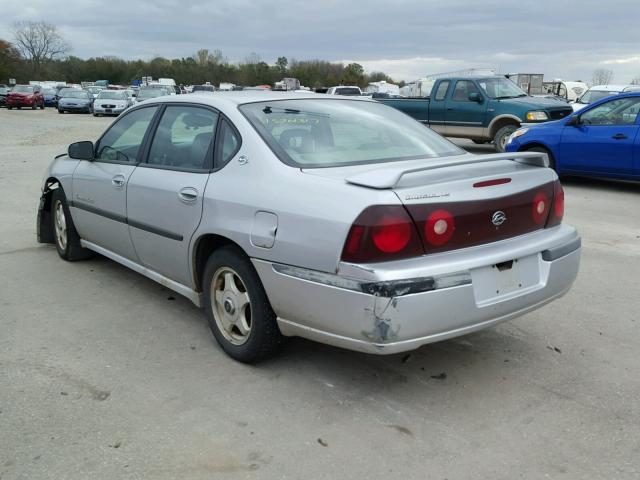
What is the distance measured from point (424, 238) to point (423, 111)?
12981 mm

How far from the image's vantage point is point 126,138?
15.6 ft

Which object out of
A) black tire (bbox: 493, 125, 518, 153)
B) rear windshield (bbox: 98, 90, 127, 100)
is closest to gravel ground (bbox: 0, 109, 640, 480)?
black tire (bbox: 493, 125, 518, 153)

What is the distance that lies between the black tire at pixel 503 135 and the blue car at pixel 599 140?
3401mm

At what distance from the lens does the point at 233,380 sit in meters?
3.42

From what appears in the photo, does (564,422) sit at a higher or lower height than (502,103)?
lower

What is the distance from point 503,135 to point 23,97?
3891 centimetres

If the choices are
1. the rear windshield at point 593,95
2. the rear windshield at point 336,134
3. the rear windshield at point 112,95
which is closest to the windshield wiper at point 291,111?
the rear windshield at point 336,134

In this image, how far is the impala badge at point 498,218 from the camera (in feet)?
10.3

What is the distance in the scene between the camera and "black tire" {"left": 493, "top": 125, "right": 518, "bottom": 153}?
1366 cm

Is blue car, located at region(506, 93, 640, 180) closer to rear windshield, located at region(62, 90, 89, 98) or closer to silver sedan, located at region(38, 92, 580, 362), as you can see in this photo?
silver sedan, located at region(38, 92, 580, 362)

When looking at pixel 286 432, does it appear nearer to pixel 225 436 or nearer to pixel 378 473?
pixel 225 436

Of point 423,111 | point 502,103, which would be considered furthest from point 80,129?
point 502,103

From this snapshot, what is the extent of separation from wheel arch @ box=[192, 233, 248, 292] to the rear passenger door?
0.07 meters

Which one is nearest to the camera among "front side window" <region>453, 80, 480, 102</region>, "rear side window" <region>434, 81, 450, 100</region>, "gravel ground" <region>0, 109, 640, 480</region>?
"gravel ground" <region>0, 109, 640, 480</region>
